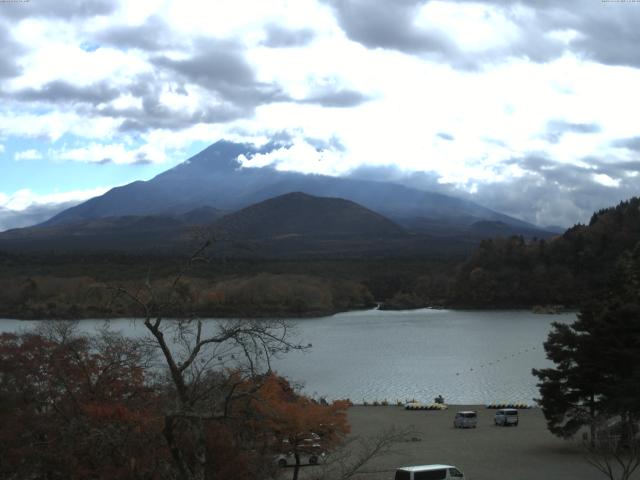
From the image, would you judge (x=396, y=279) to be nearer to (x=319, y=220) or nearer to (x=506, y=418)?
(x=506, y=418)

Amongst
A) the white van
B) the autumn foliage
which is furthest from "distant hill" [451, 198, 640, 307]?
the autumn foliage

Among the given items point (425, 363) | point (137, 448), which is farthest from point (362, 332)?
point (137, 448)

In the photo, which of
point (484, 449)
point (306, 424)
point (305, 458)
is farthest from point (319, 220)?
point (306, 424)

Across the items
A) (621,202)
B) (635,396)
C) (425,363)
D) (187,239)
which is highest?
(621,202)

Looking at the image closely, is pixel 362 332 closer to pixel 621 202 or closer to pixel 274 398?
pixel 274 398

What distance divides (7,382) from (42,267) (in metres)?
82.2

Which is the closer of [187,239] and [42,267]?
[187,239]

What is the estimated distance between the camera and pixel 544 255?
83.0 m

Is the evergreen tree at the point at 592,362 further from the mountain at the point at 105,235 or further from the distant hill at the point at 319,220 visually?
the distant hill at the point at 319,220

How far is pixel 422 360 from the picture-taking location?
3875 cm

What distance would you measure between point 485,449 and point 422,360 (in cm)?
2187

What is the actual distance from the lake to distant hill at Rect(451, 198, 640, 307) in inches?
614

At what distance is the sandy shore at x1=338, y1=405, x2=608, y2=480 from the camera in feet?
47.0

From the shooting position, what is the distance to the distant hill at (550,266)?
7806cm
